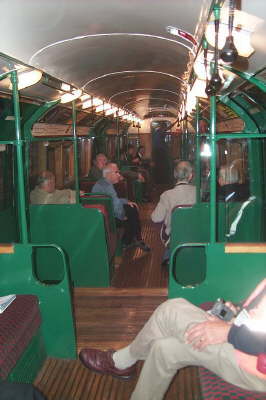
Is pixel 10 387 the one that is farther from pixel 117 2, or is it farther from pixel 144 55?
pixel 144 55

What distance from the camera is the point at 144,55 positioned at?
502 centimetres

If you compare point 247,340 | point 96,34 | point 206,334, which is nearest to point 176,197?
point 96,34

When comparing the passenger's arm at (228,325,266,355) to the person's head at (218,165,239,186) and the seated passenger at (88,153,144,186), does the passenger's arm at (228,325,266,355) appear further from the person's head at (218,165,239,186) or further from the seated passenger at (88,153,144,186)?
the seated passenger at (88,153,144,186)

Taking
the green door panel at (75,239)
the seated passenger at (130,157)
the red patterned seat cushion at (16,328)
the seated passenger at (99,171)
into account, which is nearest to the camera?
the red patterned seat cushion at (16,328)

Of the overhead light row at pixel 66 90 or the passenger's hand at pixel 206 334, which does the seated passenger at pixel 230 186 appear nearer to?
the overhead light row at pixel 66 90

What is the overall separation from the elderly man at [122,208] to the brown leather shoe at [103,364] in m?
2.98

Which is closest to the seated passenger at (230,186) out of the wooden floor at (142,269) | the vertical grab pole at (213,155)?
the wooden floor at (142,269)

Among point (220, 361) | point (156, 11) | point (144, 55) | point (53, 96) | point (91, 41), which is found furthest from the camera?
point (53, 96)

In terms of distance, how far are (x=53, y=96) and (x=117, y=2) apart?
3.41 metres

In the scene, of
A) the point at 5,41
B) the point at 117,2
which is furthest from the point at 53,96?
the point at 117,2

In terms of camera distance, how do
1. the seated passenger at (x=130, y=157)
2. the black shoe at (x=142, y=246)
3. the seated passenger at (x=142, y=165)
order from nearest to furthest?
1. the black shoe at (x=142, y=246)
2. the seated passenger at (x=142, y=165)
3. the seated passenger at (x=130, y=157)

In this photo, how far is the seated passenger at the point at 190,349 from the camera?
237 cm

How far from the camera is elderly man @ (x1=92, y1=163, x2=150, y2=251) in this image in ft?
19.8

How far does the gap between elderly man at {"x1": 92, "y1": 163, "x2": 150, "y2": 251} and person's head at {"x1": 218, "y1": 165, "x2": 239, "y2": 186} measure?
1.55m
